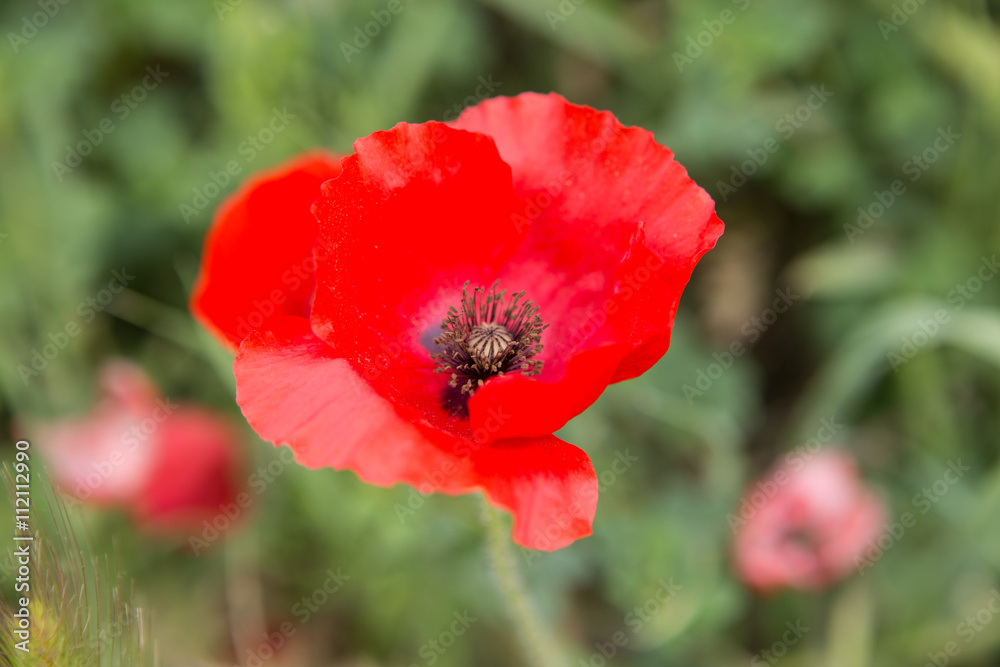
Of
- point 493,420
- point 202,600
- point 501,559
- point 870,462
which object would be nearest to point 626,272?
point 493,420

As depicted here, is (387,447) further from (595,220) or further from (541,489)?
(595,220)

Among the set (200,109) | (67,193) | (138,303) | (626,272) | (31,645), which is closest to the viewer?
(31,645)

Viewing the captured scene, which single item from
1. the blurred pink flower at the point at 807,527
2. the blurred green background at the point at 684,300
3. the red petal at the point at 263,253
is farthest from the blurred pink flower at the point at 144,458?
the blurred pink flower at the point at 807,527

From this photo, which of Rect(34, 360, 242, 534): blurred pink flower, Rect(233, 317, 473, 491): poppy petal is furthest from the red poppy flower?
Rect(34, 360, 242, 534): blurred pink flower

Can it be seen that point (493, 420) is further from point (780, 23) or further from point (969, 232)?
point (969, 232)

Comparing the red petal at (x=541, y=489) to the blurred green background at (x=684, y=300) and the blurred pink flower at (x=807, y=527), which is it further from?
the blurred pink flower at (x=807, y=527)

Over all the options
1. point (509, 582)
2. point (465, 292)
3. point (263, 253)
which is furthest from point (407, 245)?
point (509, 582)

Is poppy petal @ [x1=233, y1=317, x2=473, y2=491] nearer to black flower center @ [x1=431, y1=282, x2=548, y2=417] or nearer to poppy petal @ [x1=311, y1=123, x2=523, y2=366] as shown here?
poppy petal @ [x1=311, y1=123, x2=523, y2=366]
